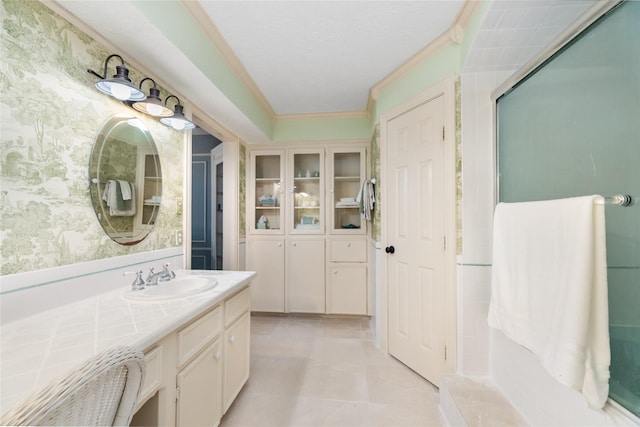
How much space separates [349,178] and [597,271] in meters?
2.50

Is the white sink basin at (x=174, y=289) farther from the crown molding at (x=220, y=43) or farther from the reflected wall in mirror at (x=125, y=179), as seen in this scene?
the crown molding at (x=220, y=43)

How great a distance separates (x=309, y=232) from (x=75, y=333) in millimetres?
2433

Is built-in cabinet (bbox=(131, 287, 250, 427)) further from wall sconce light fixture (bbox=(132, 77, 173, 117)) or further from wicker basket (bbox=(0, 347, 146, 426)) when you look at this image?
wall sconce light fixture (bbox=(132, 77, 173, 117))

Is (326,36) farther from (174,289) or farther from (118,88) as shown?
(174,289)

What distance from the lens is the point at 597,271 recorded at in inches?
35.0

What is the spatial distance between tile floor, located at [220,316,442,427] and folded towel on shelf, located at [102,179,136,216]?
135cm

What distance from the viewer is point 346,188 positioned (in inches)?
130

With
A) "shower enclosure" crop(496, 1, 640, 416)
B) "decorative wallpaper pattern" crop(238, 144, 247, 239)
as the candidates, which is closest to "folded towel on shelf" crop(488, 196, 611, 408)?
"shower enclosure" crop(496, 1, 640, 416)

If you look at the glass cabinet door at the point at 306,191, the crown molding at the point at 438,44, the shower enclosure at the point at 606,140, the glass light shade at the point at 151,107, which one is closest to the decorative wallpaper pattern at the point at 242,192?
the glass cabinet door at the point at 306,191

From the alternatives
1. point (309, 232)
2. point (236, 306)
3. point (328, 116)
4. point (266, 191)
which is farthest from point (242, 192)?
point (236, 306)

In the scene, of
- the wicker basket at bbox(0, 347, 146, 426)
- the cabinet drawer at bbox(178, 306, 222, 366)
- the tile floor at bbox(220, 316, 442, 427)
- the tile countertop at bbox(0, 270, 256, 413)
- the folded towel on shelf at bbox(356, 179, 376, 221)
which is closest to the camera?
the wicker basket at bbox(0, 347, 146, 426)

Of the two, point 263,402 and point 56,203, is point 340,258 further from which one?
point 56,203

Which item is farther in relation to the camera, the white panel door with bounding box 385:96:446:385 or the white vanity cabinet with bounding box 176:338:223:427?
the white panel door with bounding box 385:96:446:385

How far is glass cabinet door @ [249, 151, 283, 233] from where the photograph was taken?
3.31 meters
